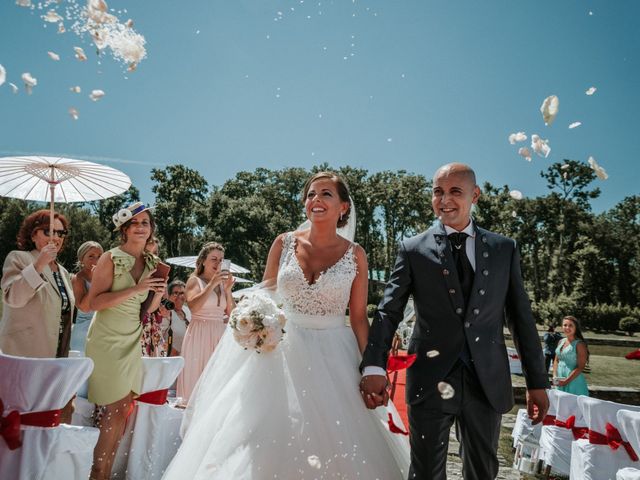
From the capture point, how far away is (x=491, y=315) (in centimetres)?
279

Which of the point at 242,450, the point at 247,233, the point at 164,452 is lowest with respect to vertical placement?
the point at 164,452

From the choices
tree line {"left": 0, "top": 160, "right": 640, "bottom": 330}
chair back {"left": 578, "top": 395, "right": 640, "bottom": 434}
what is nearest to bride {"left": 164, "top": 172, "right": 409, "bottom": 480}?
chair back {"left": 578, "top": 395, "right": 640, "bottom": 434}

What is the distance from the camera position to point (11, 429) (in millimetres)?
2678

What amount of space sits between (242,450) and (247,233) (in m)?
39.7

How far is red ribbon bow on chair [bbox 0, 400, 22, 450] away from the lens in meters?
2.67

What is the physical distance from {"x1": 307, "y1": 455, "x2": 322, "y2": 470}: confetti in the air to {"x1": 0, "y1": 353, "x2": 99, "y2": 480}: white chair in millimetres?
1414

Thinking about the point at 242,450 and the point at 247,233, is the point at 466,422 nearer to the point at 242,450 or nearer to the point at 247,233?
the point at 242,450

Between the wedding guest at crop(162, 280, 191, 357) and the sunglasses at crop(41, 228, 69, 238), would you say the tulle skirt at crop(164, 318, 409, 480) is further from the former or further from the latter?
the wedding guest at crop(162, 280, 191, 357)

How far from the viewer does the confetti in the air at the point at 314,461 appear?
106 inches

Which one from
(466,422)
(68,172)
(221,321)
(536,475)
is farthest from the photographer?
(221,321)

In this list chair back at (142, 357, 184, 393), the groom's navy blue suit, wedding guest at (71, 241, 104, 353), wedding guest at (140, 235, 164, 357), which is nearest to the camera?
the groom's navy blue suit

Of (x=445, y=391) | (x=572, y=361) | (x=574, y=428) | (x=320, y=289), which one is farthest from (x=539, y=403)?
(x=572, y=361)

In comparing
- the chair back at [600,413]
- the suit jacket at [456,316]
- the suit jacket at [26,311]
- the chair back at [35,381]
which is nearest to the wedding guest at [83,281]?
the suit jacket at [26,311]

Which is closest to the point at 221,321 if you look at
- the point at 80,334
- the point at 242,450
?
the point at 80,334
